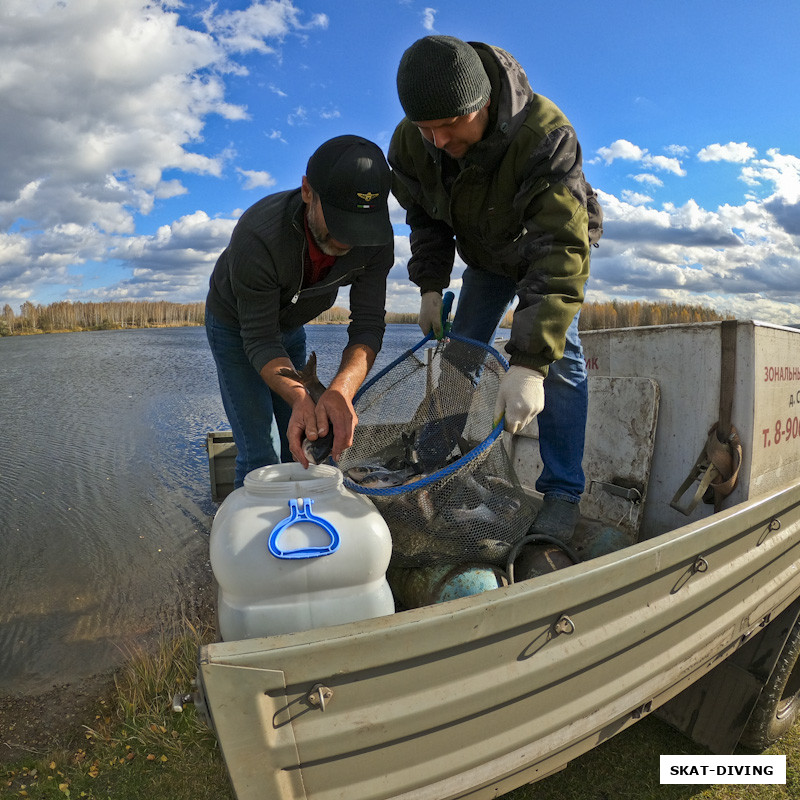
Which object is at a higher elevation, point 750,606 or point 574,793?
point 750,606

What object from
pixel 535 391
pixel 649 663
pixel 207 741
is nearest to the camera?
pixel 649 663

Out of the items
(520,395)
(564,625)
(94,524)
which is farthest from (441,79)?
(94,524)

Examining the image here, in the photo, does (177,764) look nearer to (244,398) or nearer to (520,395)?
(244,398)

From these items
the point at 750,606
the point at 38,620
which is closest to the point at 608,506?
the point at 750,606

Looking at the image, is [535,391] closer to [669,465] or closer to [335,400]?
[335,400]

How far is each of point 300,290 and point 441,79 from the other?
97cm

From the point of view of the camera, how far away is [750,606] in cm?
248

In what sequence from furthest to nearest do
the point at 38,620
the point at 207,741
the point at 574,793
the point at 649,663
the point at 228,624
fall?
the point at 38,620 < the point at 207,741 < the point at 574,793 < the point at 649,663 < the point at 228,624

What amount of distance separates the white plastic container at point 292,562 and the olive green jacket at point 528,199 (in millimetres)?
924

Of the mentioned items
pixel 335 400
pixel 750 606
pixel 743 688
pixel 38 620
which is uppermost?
pixel 335 400

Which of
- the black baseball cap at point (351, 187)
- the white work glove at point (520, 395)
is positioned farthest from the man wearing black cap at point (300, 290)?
the white work glove at point (520, 395)

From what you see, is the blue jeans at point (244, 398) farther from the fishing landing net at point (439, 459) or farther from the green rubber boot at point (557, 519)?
the green rubber boot at point (557, 519)

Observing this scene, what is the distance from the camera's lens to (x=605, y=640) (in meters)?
1.80

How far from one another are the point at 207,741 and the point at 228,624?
221 cm
